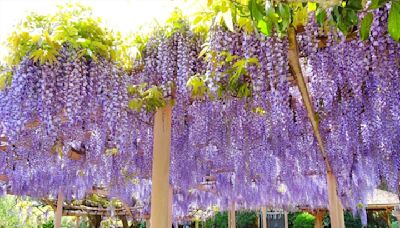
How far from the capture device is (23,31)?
9.47 feet

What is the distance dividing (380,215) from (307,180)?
329 inches

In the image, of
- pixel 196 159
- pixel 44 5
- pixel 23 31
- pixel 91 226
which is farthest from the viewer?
pixel 91 226

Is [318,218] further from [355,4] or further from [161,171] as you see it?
[355,4]

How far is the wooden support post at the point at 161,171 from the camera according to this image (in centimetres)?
305

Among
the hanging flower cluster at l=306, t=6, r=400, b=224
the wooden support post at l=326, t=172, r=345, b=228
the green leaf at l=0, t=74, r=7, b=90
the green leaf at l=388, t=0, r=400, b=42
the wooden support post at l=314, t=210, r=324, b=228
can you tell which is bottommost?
the wooden support post at l=314, t=210, r=324, b=228

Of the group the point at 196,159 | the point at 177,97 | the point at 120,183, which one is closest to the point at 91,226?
the point at 120,183

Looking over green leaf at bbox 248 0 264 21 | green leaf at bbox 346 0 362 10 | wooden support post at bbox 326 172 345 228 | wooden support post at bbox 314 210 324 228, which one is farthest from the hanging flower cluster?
wooden support post at bbox 314 210 324 228

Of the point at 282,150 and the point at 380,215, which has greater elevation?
the point at 282,150

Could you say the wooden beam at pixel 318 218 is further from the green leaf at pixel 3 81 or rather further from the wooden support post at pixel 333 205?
the green leaf at pixel 3 81

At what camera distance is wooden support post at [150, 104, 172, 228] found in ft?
10.0

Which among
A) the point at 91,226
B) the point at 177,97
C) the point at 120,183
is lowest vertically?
the point at 91,226

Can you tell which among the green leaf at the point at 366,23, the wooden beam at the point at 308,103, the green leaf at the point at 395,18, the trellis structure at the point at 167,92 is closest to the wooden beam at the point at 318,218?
the wooden beam at the point at 308,103

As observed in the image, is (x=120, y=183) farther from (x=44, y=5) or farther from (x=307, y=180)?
(x=44, y=5)

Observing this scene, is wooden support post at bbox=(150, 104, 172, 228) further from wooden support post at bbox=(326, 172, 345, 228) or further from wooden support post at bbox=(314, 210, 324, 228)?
wooden support post at bbox=(314, 210, 324, 228)
